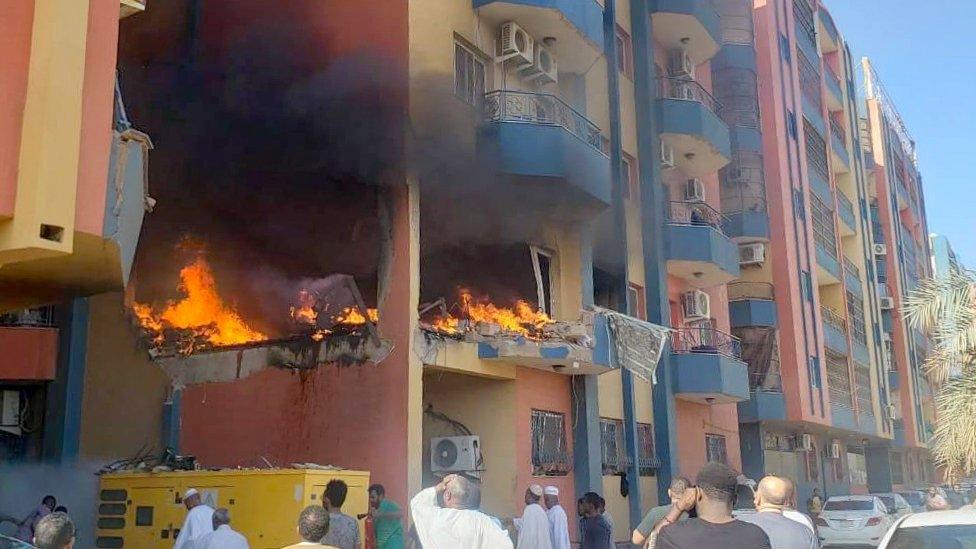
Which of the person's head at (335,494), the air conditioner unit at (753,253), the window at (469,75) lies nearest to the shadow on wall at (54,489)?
the person's head at (335,494)

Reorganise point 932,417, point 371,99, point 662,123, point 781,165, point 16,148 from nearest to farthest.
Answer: point 16,148
point 371,99
point 662,123
point 781,165
point 932,417

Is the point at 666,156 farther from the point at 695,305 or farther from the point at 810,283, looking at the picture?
the point at 810,283

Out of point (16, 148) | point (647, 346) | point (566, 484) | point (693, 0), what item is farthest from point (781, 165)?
point (16, 148)

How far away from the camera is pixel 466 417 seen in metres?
12.9

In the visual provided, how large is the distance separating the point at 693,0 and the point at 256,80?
961 cm

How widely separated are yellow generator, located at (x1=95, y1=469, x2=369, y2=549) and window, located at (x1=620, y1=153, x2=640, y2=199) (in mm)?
9987

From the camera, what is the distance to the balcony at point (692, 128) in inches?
723

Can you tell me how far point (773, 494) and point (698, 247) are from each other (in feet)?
43.8

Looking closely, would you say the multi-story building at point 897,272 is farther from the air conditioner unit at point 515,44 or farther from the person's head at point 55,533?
the person's head at point 55,533

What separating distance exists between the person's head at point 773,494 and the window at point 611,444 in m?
9.81

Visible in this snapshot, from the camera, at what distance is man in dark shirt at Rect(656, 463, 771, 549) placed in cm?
372

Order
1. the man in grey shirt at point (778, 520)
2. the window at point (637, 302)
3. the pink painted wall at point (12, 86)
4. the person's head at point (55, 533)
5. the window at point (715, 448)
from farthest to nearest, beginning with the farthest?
1. the window at point (715, 448)
2. the window at point (637, 302)
3. the pink painted wall at point (12, 86)
4. the man in grey shirt at point (778, 520)
5. the person's head at point (55, 533)

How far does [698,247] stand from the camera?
59.3ft

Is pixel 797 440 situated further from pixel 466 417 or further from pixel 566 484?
pixel 466 417
